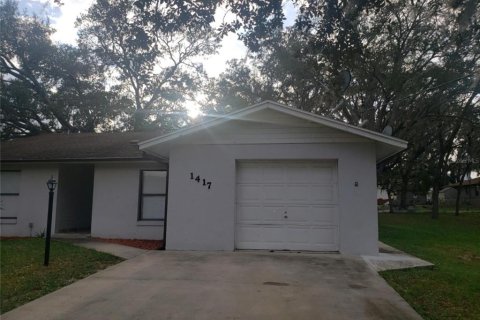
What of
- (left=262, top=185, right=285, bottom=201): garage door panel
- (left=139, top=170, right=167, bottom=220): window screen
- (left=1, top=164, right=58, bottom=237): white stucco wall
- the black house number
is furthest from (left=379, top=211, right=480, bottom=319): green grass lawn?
(left=1, top=164, right=58, bottom=237): white stucco wall

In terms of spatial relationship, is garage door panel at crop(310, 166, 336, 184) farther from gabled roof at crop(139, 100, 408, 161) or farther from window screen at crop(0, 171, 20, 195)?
window screen at crop(0, 171, 20, 195)

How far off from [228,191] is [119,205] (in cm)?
462

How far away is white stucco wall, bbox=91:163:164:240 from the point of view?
13586 millimetres

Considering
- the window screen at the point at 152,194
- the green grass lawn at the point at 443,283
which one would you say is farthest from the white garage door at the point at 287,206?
the window screen at the point at 152,194

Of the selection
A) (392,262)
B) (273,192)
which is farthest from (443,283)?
(273,192)

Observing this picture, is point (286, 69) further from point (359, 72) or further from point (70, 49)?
point (70, 49)

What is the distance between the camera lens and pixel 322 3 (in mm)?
6598

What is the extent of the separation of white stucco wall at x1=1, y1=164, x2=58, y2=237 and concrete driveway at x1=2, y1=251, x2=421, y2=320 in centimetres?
674

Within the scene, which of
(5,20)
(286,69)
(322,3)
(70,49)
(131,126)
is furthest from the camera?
(131,126)

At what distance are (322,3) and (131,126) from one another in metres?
25.7

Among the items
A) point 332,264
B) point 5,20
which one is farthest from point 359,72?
point 5,20

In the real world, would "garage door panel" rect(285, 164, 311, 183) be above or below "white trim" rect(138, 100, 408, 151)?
below

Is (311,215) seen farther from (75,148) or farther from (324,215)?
(75,148)

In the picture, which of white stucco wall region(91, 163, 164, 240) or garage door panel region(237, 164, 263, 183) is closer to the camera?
garage door panel region(237, 164, 263, 183)
